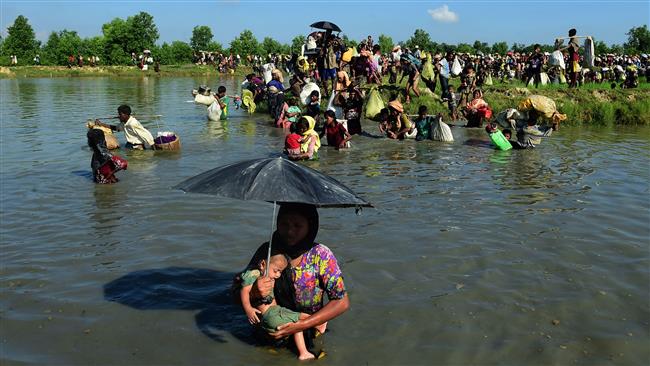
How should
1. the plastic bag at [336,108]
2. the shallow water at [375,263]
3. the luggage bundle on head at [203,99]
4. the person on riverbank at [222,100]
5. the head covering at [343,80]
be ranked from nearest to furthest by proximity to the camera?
the shallow water at [375,263], the plastic bag at [336,108], the luggage bundle on head at [203,99], the person on riverbank at [222,100], the head covering at [343,80]

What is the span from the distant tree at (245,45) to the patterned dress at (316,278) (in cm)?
7531

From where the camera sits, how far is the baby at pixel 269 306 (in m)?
4.14

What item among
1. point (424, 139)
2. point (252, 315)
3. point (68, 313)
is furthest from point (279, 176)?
point (424, 139)

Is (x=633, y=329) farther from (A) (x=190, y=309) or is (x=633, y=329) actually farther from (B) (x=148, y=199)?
(B) (x=148, y=199)

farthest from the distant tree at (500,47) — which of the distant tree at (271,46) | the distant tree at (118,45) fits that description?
the distant tree at (118,45)

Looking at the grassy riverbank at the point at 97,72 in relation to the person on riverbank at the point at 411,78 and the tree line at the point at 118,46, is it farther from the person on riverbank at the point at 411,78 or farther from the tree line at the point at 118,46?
the person on riverbank at the point at 411,78

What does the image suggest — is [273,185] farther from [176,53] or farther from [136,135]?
[176,53]

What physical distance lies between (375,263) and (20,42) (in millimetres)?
73326

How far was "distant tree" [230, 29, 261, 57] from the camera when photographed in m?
77.6

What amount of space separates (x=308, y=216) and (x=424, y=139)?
11731mm

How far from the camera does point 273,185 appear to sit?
152 inches

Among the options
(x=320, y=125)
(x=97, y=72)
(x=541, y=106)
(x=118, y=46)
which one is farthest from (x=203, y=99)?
(x=118, y=46)

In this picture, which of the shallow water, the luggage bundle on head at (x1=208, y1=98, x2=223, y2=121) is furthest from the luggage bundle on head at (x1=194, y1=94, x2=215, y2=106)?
the shallow water

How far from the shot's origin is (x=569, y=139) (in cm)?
1581
